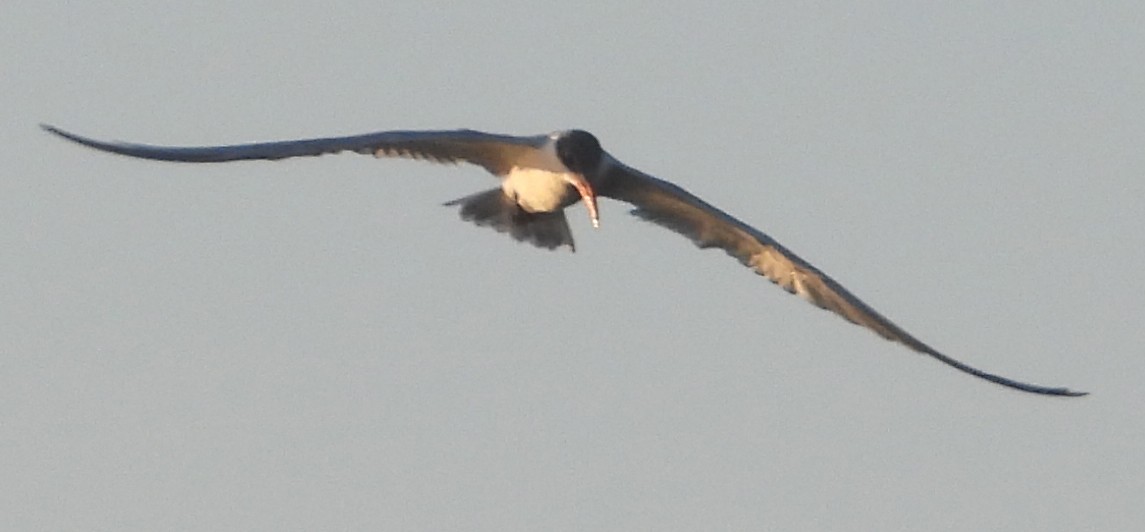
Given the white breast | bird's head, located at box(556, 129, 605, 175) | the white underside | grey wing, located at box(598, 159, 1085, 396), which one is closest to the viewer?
bird's head, located at box(556, 129, 605, 175)

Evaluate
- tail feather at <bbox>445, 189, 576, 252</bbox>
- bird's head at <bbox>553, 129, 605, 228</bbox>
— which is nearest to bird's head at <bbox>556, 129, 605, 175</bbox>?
bird's head at <bbox>553, 129, 605, 228</bbox>

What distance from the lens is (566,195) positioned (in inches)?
898

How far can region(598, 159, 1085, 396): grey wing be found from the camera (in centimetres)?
2341

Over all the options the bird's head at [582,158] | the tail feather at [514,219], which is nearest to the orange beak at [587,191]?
the bird's head at [582,158]

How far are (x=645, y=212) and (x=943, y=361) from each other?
286cm

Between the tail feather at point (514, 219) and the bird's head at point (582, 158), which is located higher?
the bird's head at point (582, 158)

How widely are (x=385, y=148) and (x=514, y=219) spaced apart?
2.13 metres

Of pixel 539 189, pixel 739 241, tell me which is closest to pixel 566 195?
pixel 539 189

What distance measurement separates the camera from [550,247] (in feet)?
78.5

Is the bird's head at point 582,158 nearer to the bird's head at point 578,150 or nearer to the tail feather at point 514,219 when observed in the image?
the bird's head at point 578,150

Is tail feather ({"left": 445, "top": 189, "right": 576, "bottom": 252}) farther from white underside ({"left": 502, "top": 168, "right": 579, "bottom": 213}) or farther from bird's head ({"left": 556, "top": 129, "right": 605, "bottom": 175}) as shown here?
bird's head ({"left": 556, "top": 129, "right": 605, "bottom": 175})

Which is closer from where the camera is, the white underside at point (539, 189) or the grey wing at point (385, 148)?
the grey wing at point (385, 148)

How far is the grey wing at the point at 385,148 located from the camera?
805 inches

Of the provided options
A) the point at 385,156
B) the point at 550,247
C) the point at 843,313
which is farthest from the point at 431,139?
the point at 843,313
